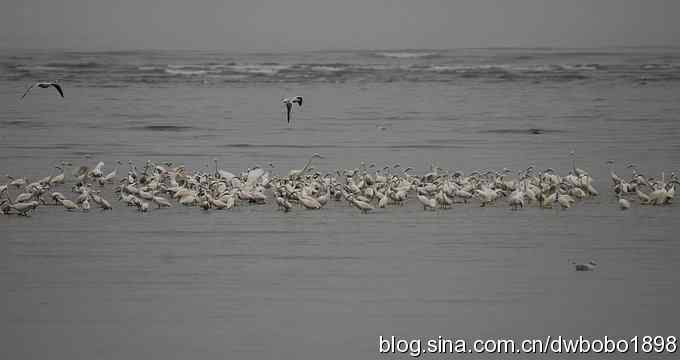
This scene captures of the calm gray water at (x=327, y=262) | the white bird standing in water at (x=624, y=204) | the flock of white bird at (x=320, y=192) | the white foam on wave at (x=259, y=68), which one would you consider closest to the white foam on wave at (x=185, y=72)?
the white foam on wave at (x=259, y=68)

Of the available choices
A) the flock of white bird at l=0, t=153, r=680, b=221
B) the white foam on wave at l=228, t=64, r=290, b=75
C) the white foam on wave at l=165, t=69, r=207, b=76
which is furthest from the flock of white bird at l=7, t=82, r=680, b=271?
the white foam on wave at l=228, t=64, r=290, b=75

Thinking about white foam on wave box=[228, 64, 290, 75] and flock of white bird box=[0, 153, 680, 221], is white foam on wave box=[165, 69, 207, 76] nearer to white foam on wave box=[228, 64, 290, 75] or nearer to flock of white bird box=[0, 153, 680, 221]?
white foam on wave box=[228, 64, 290, 75]

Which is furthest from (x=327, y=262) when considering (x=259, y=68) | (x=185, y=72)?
(x=259, y=68)

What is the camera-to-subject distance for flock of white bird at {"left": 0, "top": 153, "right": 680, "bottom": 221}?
17.2 m

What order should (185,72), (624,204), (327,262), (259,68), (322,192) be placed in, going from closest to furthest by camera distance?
(327,262)
(624,204)
(322,192)
(185,72)
(259,68)

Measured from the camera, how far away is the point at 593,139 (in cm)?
2850

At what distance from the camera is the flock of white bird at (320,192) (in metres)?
17.2

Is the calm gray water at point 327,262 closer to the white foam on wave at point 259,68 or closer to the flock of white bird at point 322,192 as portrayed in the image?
the flock of white bird at point 322,192

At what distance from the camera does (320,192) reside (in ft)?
59.8

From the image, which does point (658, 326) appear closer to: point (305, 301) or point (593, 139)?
point (305, 301)

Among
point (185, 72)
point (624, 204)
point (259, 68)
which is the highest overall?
point (259, 68)

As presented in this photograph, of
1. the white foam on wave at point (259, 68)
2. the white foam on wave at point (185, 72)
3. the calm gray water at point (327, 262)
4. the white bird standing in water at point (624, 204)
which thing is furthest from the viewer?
the white foam on wave at point (259, 68)

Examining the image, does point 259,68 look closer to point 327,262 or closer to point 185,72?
point 185,72

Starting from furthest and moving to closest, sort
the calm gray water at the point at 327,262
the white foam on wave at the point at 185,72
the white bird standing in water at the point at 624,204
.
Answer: the white foam on wave at the point at 185,72 → the white bird standing in water at the point at 624,204 → the calm gray water at the point at 327,262
